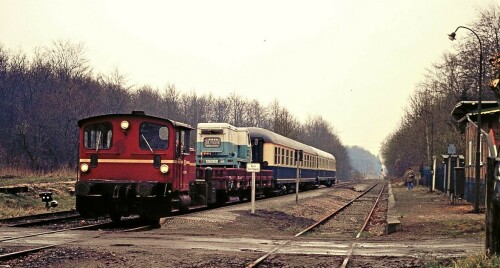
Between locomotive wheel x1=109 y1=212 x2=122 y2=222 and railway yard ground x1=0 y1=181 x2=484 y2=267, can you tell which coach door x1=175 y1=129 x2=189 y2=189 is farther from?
locomotive wheel x1=109 y1=212 x2=122 y2=222

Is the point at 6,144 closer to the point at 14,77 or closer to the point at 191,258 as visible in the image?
the point at 14,77

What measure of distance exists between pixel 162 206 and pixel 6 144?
43430 millimetres

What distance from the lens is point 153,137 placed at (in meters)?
16.2

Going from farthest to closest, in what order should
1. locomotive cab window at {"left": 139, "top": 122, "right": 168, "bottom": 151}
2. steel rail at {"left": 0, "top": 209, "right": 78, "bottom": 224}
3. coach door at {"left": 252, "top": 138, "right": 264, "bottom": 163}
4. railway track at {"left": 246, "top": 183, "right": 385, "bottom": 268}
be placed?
coach door at {"left": 252, "top": 138, "right": 264, "bottom": 163}, steel rail at {"left": 0, "top": 209, "right": 78, "bottom": 224}, locomotive cab window at {"left": 139, "top": 122, "right": 168, "bottom": 151}, railway track at {"left": 246, "top": 183, "right": 385, "bottom": 268}

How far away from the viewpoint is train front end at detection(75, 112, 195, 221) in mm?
15531

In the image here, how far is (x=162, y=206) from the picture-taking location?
15.7 m

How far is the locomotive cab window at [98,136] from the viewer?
16328 mm

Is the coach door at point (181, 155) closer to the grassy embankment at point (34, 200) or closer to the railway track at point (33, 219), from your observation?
the railway track at point (33, 219)

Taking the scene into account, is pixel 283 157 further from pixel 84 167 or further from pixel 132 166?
pixel 84 167

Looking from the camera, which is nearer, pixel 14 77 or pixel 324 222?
pixel 324 222

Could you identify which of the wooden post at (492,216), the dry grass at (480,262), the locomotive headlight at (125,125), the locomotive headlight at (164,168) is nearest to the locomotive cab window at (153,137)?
the locomotive headlight at (125,125)

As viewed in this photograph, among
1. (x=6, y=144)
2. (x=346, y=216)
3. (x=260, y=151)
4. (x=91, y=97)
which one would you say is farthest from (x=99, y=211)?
(x=91, y=97)

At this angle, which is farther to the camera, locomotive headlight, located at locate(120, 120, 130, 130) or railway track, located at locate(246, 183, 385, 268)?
locomotive headlight, located at locate(120, 120, 130, 130)

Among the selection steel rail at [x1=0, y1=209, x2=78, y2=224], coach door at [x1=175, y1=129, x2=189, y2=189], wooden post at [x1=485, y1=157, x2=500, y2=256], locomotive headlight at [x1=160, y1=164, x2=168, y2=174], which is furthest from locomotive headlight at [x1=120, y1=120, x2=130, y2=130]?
wooden post at [x1=485, y1=157, x2=500, y2=256]
